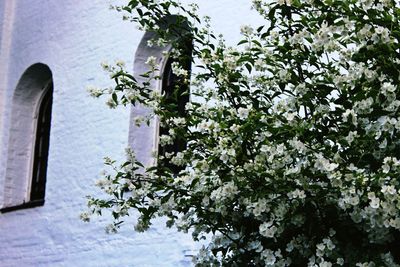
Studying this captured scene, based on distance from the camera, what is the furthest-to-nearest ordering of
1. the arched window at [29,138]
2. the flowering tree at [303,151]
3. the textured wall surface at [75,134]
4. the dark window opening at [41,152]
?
the arched window at [29,138]
the dark window opening at [41,152]
the textured wall surface at [75,134]
the flowering tree at [303,151]

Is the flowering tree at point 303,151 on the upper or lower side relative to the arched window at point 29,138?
lower

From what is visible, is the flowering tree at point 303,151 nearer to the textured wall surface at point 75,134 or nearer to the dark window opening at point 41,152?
the textured wall surface at point 75,134

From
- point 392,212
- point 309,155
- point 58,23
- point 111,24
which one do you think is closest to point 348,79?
point 309,155

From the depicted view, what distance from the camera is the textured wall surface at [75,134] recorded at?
8203 mm

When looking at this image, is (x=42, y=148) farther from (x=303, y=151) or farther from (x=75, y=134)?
(x=303, y=151)

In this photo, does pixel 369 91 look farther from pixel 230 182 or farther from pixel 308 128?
pixel 230 182

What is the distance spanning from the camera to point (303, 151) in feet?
12.7

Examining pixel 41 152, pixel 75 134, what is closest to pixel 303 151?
pixel 75 134

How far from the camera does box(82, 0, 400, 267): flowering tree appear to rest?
3834 millimetres

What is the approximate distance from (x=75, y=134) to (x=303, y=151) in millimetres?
5734

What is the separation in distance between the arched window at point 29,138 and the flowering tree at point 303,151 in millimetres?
5759

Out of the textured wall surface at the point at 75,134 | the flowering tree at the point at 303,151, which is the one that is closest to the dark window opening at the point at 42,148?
the textured wall surface at the point at 75,134

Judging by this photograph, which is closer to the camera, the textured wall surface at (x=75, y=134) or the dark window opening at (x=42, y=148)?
the textured wall surface at (x=75, y=134)

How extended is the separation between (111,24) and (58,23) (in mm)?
1093
